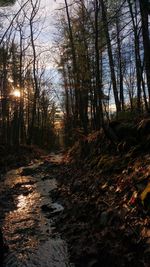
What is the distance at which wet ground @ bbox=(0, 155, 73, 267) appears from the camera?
6.37m

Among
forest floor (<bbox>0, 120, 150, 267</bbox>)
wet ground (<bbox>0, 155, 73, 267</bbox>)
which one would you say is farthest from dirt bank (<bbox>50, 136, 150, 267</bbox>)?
wet ground (<bbox>0, 155, 73, 267</bbox>)

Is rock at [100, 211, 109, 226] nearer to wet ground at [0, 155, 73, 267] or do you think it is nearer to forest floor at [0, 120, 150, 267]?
forest floor at [0, 120, 150, 267]

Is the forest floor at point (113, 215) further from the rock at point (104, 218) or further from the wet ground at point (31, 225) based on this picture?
the wet ground at point (31, 225)

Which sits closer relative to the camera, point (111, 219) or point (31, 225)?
point (111, 219)

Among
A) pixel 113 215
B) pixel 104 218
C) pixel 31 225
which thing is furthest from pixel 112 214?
pixel 31 225

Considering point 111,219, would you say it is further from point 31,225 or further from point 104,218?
point 31,225

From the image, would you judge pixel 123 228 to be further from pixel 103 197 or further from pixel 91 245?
pixel 103 197

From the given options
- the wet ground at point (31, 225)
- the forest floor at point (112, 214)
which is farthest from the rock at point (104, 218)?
the wet ground at point (31, 225)

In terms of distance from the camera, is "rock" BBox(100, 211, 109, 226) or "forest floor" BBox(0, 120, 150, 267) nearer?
"forest floor" BBox(0, 120, 150, 267)

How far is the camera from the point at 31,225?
8.40 m

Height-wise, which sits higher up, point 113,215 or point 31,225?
point 113,215

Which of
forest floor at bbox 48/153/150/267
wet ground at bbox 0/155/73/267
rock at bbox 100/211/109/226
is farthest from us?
rock at bbox 100/211/109/226

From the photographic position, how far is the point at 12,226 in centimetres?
842

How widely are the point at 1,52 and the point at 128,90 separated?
1565 cm
